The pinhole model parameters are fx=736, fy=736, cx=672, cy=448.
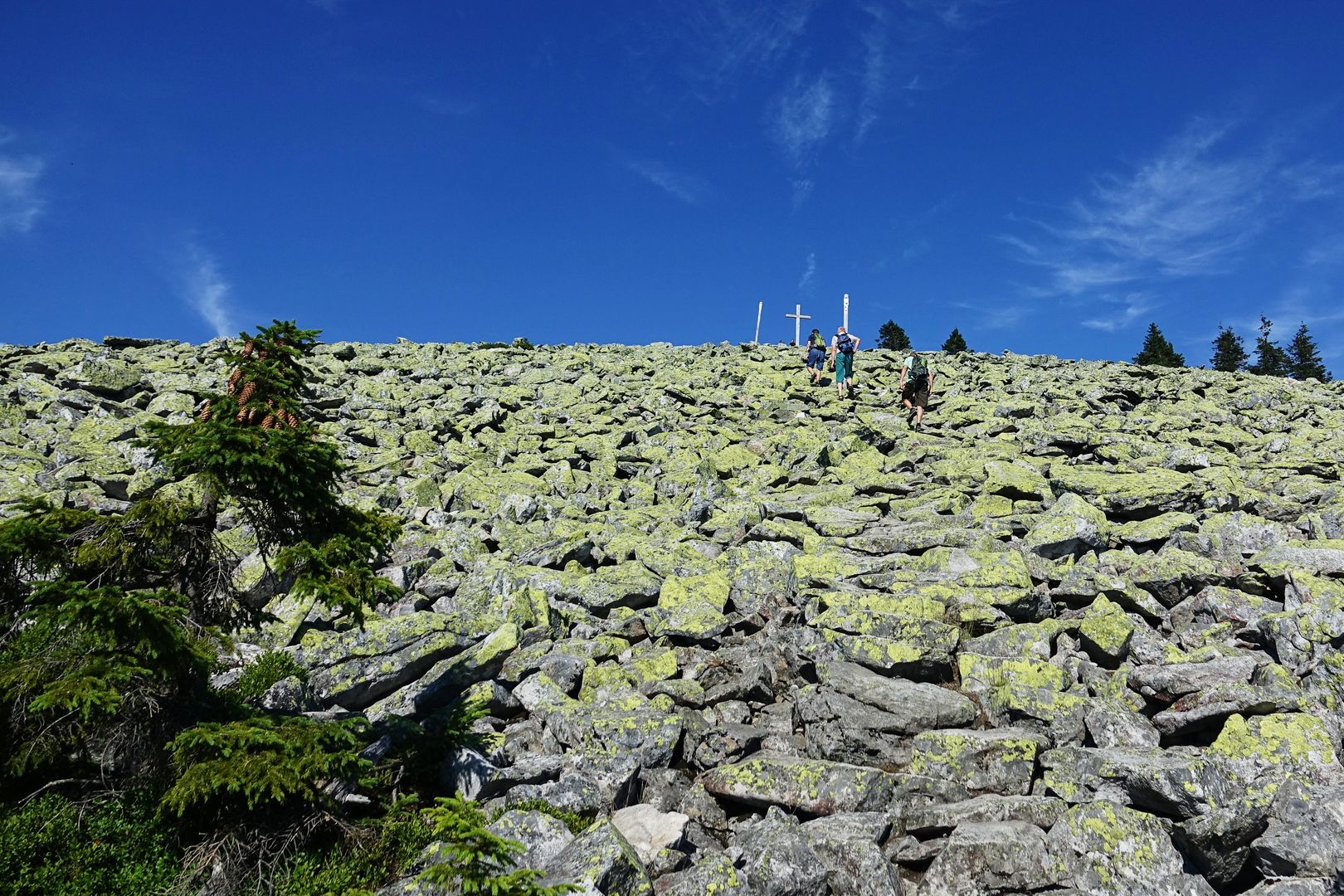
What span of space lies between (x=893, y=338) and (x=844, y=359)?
36880 millimetres

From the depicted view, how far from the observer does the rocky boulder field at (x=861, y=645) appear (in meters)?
7.76

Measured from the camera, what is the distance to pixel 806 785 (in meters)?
8.81

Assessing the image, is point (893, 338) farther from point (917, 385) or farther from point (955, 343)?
point (917, 385)

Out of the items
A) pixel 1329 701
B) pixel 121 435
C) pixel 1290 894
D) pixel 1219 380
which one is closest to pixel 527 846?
pixel 1290 894

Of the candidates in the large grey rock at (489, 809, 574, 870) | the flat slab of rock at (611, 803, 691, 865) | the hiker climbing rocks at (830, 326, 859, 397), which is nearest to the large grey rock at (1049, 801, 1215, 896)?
the flat slab of rock at (611, 803, 691, 865)

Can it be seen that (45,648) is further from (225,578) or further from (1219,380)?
(1219,380)

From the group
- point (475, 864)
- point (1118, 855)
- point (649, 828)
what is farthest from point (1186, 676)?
point (475, 864)

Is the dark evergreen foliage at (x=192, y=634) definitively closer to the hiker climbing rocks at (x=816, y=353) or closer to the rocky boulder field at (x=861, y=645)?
the rocky boulder field at (x=861, y=645)

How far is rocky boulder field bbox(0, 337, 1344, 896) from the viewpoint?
7758mm

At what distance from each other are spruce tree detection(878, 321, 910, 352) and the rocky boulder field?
134 ft

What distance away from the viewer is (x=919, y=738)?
9414 mm

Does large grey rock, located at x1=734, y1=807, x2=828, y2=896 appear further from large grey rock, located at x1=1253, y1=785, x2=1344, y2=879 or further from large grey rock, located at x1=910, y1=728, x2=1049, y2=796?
large grey rock, located at x1=1253, y1=785, x2=1344, y2=879

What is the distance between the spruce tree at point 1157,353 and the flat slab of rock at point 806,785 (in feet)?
170

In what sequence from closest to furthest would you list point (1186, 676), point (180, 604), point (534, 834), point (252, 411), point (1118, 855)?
point (1118, 855), point (534, 834), point (180, 604), point (252, 411), point (1186, 676)
